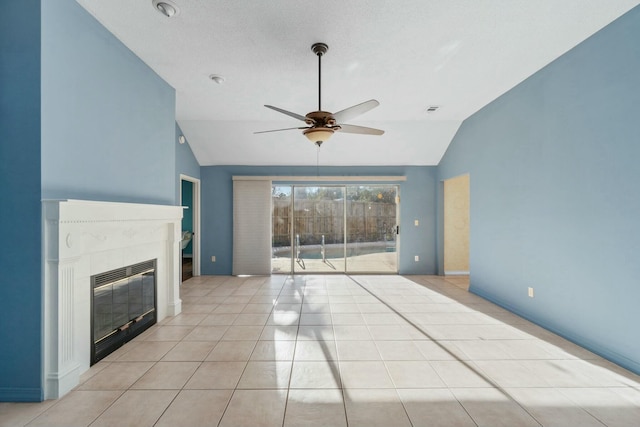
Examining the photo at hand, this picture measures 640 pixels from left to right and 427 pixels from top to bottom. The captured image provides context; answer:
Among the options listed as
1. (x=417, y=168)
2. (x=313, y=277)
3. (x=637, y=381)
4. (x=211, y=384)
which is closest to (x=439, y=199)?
(x=417, y=168)

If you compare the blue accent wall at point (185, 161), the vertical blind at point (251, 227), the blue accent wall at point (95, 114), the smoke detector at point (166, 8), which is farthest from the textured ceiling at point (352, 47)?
the vertical blind at point (251, 227)

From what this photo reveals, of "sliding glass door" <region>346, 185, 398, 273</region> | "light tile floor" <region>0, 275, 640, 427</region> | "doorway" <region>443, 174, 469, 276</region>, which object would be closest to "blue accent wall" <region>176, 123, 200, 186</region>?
"light tile floor" <region>0, 275, 640, 427</region>

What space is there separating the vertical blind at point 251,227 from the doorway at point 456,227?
13.0ft

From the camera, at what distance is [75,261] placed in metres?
2.07

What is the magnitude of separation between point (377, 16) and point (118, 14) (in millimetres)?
2124

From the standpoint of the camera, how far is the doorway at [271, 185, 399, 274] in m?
6.06

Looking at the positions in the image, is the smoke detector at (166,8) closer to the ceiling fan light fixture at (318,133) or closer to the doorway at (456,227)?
the ceiling fan light fixture at (318,133)

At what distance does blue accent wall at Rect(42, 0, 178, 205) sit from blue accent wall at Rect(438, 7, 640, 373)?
175 inches

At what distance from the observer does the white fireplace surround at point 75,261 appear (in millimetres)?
1917

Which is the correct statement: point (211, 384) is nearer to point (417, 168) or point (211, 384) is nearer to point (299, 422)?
point (299, 422)

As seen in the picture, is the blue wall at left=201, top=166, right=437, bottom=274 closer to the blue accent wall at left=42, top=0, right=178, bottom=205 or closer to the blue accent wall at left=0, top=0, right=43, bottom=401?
the blue accent wall at left=42, top=0, right=178, bottom=205

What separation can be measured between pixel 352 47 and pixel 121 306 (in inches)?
133

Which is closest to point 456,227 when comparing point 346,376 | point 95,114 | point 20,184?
point 346,376

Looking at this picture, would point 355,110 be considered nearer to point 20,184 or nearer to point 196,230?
point 20,184
